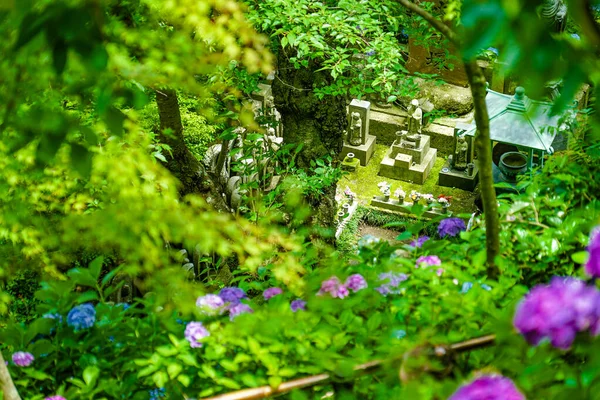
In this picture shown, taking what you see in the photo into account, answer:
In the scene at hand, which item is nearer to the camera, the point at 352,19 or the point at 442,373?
the point at 442,373

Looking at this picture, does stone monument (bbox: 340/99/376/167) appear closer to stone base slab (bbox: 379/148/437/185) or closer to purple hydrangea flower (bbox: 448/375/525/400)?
stone base slab (bbox: 379/148/437/185)

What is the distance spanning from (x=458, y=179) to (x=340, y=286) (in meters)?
10.7

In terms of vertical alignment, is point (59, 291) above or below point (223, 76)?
above

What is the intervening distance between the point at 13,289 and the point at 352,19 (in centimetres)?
497

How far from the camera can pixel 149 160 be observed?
544cm

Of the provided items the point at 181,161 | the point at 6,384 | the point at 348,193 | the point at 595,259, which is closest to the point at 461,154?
the point at 348,193

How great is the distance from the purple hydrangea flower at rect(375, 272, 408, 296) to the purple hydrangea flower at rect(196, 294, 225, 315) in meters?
0.53

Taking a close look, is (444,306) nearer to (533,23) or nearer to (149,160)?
(533,23)

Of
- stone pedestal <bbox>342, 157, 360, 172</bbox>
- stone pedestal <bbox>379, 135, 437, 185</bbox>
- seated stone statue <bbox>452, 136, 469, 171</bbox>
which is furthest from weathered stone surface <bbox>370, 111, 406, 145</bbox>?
seated stone statue <bbox>452, 136, 469, 171</bbox>

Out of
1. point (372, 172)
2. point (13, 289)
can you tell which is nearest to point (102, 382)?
point (13, 289)

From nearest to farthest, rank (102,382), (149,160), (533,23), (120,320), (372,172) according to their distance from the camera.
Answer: (533,23) < (102,382) < (120,320) < (149,160) < (372,172)

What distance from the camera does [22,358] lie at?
7.53 ft

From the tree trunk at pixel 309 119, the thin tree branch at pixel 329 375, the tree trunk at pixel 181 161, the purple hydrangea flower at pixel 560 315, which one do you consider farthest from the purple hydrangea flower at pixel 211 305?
the tree trunk at pixel 309 119

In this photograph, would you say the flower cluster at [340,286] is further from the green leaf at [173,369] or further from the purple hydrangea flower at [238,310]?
the green leaf at [173,369]
